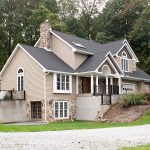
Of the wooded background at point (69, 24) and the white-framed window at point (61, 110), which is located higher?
the wooded background at point (69, 24)

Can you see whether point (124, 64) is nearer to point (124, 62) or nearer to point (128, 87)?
point (124, 62)

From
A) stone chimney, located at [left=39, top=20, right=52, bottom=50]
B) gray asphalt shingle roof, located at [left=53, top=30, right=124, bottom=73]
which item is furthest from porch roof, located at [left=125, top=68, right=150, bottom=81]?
stone chimney, located at [left=39, top=20, right=52, bottom=50]

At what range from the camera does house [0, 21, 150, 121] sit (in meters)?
33.3

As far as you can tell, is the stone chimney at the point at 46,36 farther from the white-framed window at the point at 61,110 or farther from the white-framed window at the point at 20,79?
the white-framed window at the point at 61,110

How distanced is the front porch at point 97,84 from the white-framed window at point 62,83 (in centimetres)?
112

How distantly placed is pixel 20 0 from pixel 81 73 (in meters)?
26.8

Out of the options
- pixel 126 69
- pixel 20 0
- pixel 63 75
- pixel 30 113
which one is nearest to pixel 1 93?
pixel 30 113

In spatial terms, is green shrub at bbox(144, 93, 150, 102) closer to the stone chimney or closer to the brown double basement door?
the brown double basement door

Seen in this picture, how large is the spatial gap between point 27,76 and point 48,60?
2489mm

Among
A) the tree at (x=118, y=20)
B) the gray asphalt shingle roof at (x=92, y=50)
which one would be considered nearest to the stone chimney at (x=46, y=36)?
the gray asphalt shingle roof at (x=92, y=50)

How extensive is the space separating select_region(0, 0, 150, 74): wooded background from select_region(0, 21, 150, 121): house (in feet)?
49.1

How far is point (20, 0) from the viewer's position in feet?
188

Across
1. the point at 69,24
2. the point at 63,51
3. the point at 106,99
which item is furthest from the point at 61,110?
the point at 69,24

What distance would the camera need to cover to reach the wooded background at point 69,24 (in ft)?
174
